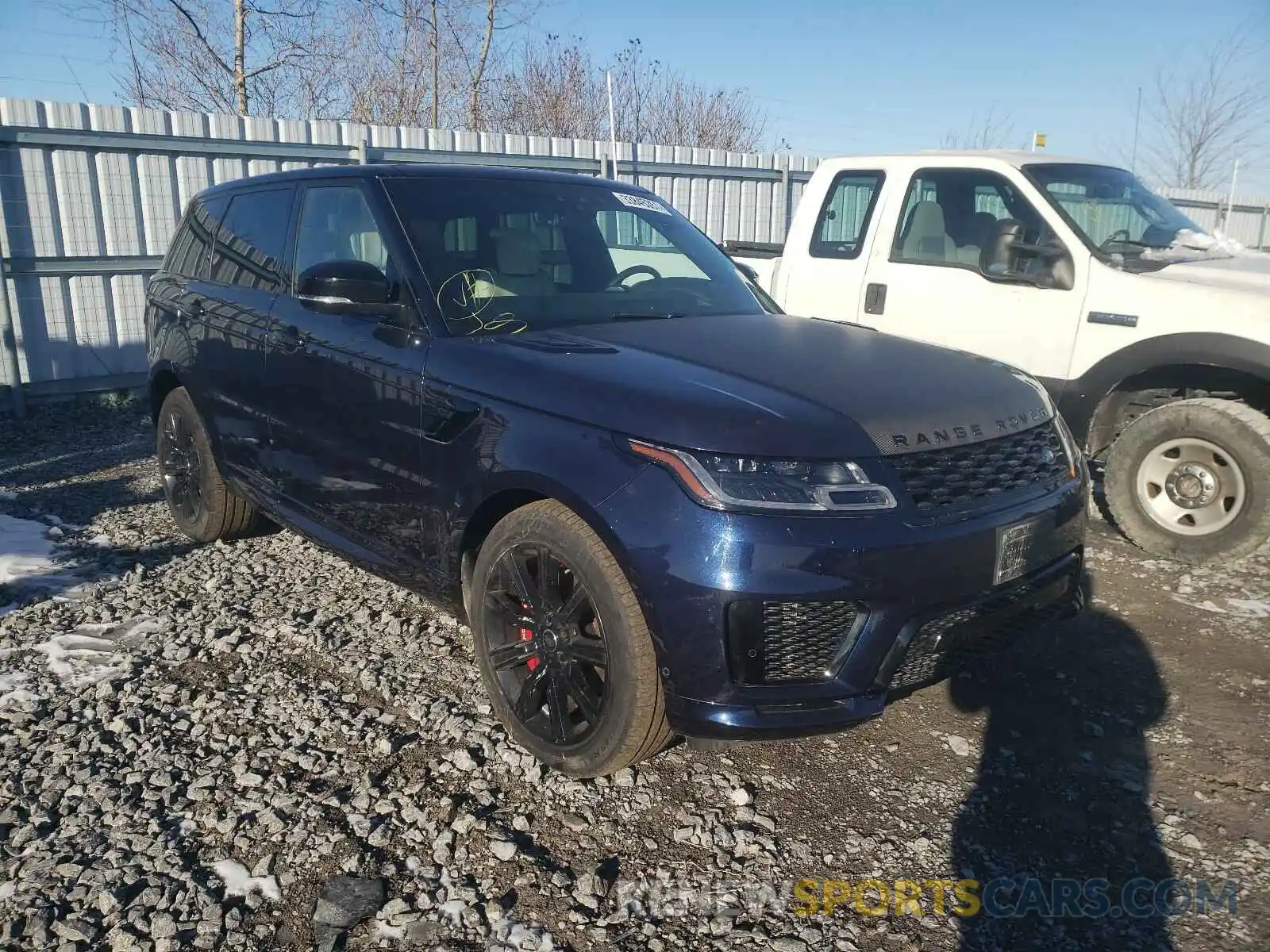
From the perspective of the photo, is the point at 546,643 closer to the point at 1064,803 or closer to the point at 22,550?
the point at 1064,803

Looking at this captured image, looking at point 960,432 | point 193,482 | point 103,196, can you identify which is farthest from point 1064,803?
point 103,196

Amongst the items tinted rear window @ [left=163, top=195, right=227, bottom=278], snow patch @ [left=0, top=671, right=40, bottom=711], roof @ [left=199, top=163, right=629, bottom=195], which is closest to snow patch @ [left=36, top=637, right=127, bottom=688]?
snow patch @ [left=0, top=671, right=40, bottom=711]

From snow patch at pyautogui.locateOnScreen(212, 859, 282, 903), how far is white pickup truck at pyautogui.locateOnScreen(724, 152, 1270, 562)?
146 inches

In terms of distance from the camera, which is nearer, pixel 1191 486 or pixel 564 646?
pixel 564 646

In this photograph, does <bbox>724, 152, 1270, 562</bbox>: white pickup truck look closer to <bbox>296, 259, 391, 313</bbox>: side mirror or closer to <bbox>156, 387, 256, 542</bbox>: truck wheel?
<bbox>296, 259, 391, 313</bbox>: side mirror

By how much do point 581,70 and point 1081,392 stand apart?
21247 millimetres

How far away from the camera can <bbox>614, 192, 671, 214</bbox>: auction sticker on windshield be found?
13.6ft

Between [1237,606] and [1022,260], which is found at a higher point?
[1022,260]

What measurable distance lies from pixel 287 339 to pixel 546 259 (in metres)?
1.12

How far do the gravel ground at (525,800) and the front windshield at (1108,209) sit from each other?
2234mm

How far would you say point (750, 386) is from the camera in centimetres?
273

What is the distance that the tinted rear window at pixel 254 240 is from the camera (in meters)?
4.20

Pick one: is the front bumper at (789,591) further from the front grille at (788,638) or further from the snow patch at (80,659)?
the snow patch at (80,659)

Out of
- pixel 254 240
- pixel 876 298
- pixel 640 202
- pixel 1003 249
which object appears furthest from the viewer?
pixel 876 298
